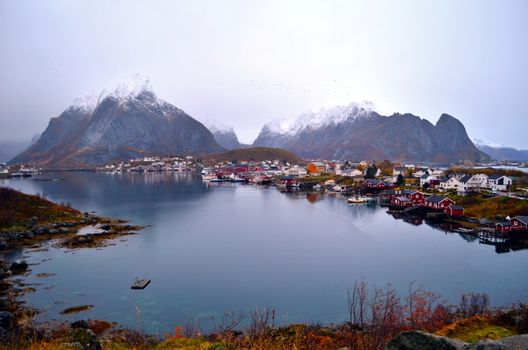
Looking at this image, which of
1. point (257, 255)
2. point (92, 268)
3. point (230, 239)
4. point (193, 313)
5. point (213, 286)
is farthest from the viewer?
point (230, 239)

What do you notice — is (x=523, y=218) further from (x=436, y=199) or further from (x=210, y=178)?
(x=210, y=178)

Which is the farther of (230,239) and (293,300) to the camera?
(230,239)

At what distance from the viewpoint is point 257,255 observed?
617 inches

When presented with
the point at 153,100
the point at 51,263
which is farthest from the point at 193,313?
the point at 153,100

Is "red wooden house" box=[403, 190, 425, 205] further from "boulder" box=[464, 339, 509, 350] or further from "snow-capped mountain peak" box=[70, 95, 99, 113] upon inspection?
"snow-capped mountain peak" box=[70, 95, 99, 113]

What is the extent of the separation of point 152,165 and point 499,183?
72.6m

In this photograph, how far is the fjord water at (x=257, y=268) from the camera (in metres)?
10.4

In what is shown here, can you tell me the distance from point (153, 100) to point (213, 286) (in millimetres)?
123663

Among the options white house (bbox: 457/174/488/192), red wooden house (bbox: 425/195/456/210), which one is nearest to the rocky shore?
red wooden house (bbox: 425/195/456/210)

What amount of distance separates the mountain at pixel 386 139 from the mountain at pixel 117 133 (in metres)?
39.8

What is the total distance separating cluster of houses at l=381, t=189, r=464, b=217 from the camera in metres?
23.2

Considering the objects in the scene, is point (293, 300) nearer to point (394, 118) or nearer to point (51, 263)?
point (51, 263)

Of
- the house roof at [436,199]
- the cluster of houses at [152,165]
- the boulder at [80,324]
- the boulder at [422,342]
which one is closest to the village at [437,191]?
the house roof at [436,199]

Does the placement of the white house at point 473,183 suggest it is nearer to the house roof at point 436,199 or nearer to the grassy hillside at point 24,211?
the house roof at point 436,199
